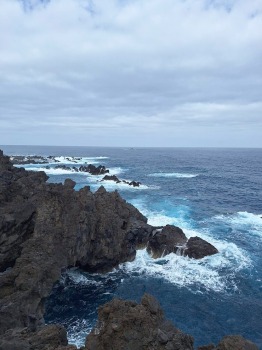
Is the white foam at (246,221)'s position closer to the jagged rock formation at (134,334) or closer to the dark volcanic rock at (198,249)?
the dark volcanic rock at (198,249)

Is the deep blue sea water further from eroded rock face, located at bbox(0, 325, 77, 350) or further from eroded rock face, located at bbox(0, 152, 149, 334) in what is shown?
eroded rock face, located at bbox(0, 325, 77, 350)

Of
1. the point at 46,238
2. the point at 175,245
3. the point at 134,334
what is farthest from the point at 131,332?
the point at 175,245

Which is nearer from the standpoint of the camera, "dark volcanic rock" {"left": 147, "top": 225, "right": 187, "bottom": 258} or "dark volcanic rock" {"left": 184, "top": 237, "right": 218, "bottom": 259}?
"dark volcanic rock" {"left": 184, "top": 237, "right": 218, "bottom": 259}

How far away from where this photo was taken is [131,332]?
48.7 ft

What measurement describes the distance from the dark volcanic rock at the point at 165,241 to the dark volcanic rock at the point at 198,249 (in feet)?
4.05

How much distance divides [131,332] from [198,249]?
2725 centimetres

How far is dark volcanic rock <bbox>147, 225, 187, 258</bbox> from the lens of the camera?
40594 millimetres

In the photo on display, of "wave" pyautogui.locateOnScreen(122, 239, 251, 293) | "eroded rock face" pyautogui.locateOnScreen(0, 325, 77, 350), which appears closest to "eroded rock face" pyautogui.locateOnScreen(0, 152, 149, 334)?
"wave" pyautogui.locateOnScreen(122, 239, 251, 293)

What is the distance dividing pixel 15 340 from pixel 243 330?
19730mm

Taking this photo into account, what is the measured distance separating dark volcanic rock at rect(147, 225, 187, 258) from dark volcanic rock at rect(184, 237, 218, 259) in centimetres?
123

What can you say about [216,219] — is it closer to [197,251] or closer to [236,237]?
[236,237]

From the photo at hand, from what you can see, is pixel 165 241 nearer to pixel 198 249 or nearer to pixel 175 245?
pixel 175 245

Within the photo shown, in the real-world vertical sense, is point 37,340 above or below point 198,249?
above

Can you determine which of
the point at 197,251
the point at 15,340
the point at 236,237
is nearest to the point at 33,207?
the point at 15,340
